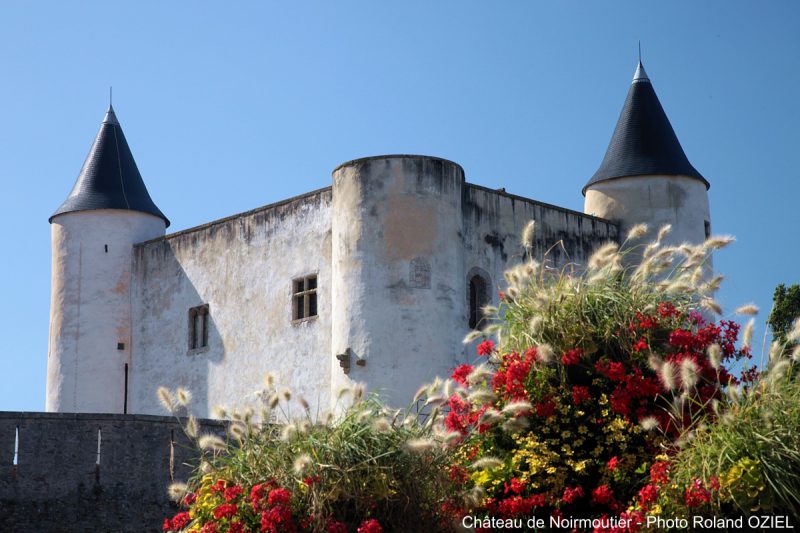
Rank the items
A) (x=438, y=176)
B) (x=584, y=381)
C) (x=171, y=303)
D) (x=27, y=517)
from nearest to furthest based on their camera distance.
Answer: (x=584, y=381), (x=27, y=517), (x=438, y=176), (x=171, y=303)

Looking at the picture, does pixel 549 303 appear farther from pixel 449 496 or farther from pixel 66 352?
pixel 66 352

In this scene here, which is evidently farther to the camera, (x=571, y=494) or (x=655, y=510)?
(x=571, y=494)

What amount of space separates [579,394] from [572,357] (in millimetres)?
352

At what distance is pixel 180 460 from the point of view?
65.7 feet

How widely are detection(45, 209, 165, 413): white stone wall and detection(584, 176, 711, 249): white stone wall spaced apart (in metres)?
11.9

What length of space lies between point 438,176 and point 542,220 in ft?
13.6

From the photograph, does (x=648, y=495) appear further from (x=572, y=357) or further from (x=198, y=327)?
(x=198, y=327)

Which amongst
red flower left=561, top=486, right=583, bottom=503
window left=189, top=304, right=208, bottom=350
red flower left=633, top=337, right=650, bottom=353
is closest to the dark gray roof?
window left=189, top=304, right=208, bottom=350

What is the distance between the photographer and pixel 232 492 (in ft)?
39.2

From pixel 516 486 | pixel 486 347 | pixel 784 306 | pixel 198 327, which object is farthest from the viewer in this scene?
pixel 784 306

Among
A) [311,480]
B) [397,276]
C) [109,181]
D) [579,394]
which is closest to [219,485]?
[311,480]

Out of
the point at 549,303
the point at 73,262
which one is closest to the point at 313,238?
the point at 73,262

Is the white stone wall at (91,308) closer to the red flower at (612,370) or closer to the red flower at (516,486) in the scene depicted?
the red flower at (516,486)

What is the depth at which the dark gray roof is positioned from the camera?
31.8 meters
